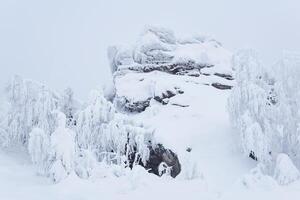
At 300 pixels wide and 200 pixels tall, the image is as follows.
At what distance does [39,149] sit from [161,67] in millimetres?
15003

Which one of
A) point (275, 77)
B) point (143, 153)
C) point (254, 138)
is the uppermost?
point (275, 77)

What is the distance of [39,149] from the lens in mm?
17047

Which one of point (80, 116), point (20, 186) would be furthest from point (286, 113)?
point (20, 186)

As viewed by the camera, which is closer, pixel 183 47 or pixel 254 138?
pixel 254 138

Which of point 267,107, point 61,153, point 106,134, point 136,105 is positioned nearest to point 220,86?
point 136,105

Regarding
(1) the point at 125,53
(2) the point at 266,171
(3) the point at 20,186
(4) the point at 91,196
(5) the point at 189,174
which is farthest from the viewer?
(1) the point at 125,53

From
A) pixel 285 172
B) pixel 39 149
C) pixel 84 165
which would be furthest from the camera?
pixel 39 149

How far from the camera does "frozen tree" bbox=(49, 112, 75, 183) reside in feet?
50.3

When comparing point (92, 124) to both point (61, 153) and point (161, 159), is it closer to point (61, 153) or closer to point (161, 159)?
point (161, 159)

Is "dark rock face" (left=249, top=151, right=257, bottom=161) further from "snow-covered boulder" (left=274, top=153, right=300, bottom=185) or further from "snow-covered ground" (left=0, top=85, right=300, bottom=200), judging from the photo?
"snow-covered boulder" (left=274, top=153, right=300, bottom=185)

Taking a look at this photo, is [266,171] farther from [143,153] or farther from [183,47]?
[183,47]

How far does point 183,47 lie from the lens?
33719mm

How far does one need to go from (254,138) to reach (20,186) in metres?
8.69

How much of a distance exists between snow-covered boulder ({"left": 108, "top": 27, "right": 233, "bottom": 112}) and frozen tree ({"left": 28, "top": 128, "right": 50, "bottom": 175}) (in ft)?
33.4
